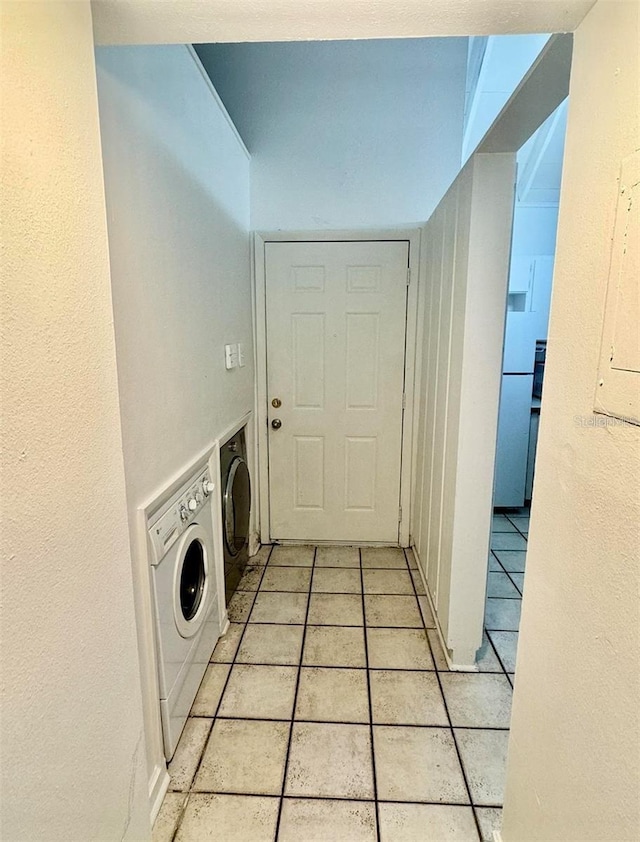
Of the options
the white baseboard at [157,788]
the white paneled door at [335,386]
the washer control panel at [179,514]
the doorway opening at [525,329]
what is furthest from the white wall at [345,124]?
the white baseboard at [157,788]

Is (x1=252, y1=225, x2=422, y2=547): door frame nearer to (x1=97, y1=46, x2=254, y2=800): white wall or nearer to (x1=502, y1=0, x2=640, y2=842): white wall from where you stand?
(x1=97, y1=46, x2=254, y2=800): white wall

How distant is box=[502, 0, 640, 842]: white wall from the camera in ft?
2.40

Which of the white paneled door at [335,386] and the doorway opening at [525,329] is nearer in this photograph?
the white paneled door at [335,386]

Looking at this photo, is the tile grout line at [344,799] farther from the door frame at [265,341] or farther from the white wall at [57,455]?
the door frame at [265,341]

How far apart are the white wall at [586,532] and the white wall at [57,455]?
3.05 ft

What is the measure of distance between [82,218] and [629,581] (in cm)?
113

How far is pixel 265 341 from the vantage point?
9.60 ft

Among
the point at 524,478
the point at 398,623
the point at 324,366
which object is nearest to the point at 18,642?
the point at 398,623

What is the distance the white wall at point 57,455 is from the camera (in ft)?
2.27

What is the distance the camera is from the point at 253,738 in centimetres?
168

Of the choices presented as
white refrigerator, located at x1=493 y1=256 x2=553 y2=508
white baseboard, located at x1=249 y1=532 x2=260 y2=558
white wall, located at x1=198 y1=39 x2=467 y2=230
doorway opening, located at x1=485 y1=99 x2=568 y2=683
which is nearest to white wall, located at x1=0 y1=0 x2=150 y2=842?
white baseboard, located at x1=249 y1=532 x2=260 y2=558

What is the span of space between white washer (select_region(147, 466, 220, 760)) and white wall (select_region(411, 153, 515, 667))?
1.03 metres

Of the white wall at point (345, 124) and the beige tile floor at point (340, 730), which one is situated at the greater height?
the white wall at point (345, 124)

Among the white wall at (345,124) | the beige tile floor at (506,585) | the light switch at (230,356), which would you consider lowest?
the beige tile floor at (506,585)
